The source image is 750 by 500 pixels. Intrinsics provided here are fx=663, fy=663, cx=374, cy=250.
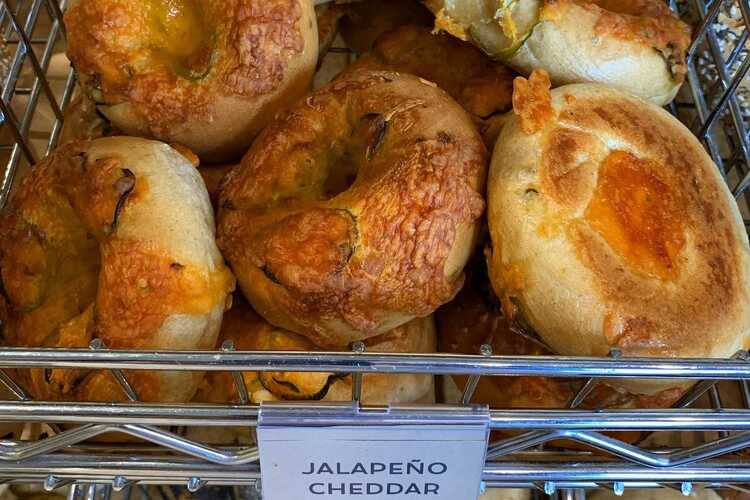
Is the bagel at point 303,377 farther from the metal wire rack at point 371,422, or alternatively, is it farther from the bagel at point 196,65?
the bagel at point 196,65

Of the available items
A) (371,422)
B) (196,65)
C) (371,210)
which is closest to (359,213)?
(371,210)

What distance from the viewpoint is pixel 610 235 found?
834mm

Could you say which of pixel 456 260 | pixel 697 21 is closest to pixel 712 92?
pixel 697 21

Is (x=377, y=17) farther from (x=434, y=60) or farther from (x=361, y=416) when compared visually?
(x=361, y=416)

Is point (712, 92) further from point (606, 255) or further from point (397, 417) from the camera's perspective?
point (397, 417)

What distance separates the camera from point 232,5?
0.97 metres

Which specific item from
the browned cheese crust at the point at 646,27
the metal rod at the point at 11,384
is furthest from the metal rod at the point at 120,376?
the browned cheese crust at the point at 646,27

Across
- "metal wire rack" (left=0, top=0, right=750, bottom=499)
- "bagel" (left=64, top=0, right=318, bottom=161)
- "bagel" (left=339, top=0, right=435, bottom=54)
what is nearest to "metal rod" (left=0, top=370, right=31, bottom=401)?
"metal wire rack" (left=0, top=0, right=750, bottom=499)

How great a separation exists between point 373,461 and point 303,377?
0.65ft

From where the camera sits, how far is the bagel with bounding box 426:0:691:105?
0.95 m

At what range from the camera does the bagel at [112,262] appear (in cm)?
81

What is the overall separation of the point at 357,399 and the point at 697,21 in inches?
41.7

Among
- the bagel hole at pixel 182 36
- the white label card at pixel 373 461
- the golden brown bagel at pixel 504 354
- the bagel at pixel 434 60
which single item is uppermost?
the bagel hole at pixel 182 36

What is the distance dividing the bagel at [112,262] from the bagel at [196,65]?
0.09 metres
